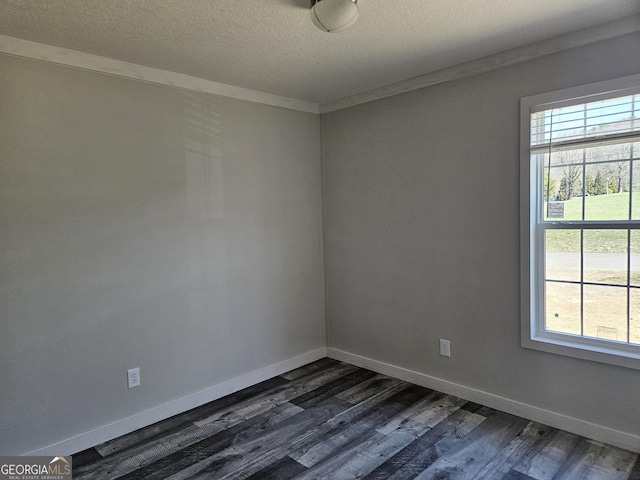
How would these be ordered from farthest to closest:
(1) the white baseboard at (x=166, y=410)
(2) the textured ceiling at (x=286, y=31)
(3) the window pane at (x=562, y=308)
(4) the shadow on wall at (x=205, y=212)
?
(4) the shadow on wall at (x=205, y=212) → (3) the window pane at (x=562, y=308) → (1) the white baseboard at (x=166, y=410) → (2) the textured ceiling at (x=286, y=31)

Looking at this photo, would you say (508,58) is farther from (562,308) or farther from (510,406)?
(510,406)

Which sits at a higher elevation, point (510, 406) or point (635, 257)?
point (635, 257)

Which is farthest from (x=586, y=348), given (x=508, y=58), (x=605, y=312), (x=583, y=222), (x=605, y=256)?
(x=508, y=58)

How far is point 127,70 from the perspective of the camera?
2.67 meters

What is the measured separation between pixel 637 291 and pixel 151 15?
9.94 feet

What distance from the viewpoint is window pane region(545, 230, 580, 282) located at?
255 cm

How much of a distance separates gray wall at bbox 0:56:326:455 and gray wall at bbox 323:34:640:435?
54 cm

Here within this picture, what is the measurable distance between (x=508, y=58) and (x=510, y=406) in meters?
2.30

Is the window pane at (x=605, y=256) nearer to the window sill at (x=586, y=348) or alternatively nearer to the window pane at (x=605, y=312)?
the window pane at (x=605, y=312)

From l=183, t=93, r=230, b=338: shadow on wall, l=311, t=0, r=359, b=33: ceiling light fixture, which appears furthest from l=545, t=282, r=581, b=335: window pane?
l=183, t=93, r=230, b=338: shadow on wall

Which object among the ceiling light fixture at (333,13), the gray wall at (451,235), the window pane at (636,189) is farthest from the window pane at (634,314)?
the ceiling light fixture at (333,13)

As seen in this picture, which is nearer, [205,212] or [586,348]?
[586,348]

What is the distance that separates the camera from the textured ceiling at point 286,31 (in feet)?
6.63

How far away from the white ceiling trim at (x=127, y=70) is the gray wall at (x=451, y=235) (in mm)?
829
